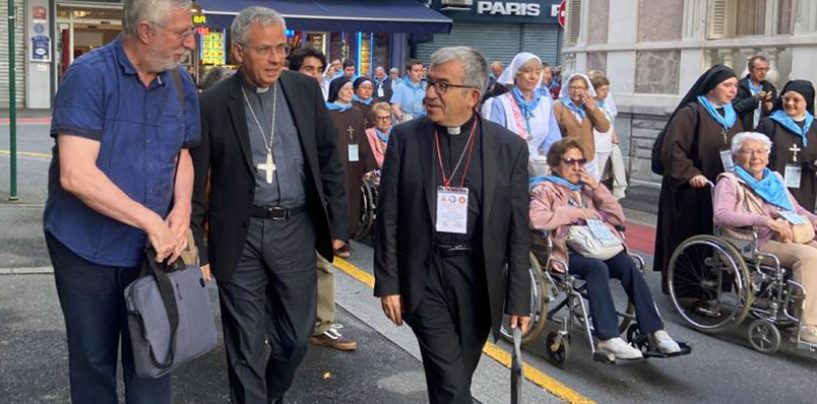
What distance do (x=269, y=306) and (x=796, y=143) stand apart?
4660mm

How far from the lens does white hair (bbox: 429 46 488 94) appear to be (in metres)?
3.78

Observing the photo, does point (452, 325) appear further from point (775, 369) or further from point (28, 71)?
point (28, 71)

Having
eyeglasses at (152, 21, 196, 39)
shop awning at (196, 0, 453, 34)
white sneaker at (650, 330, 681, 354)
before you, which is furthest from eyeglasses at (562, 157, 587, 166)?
shop awning at (196, 0, 453, 34)

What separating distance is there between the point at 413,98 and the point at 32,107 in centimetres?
1444

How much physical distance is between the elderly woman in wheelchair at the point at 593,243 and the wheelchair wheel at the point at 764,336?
0.83m

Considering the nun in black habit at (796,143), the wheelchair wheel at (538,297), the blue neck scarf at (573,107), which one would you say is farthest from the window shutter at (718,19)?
the wheelchair wheel at (538,297)

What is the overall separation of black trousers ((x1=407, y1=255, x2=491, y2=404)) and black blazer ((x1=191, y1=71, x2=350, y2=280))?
62 centimetres

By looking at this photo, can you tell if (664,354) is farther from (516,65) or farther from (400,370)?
(516,65)

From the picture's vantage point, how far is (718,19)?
43.3ft

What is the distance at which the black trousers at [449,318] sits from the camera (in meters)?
3.77

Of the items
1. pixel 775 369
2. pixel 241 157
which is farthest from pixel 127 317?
pixel 775 369

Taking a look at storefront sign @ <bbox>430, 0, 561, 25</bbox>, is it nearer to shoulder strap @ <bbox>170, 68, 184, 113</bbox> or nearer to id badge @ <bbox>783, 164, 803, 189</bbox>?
id badge @ <bbox>783, 164, 803, 189</bbox>

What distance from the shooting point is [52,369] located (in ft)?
16.2

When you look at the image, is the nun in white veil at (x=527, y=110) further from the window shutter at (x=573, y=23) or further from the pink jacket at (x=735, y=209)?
the window shutter at (x=573, y=23)
